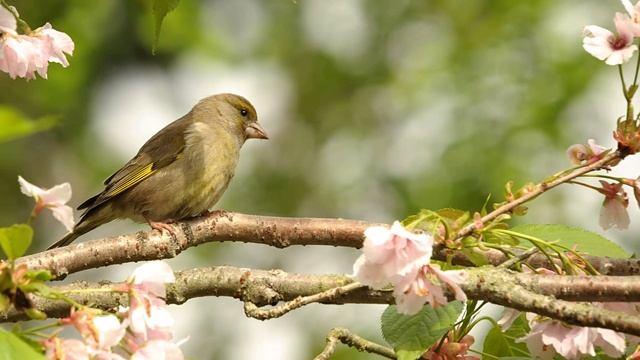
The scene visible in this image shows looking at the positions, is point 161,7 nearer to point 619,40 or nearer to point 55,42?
point 55,42

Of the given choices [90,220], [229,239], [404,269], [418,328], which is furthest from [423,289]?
[90,220]

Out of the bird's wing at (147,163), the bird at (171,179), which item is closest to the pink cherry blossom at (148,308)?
the bird at (171,179)

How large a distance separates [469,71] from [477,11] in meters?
1.69

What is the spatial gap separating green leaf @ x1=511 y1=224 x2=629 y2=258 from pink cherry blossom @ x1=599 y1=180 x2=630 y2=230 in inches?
2.7

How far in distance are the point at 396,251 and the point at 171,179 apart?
4.38 metres

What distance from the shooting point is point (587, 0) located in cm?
1578

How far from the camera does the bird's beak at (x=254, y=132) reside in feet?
26.3

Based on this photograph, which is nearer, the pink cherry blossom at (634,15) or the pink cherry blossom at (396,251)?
the pink cherry blossom at (396,251)

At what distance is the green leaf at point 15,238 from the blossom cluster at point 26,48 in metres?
1.07

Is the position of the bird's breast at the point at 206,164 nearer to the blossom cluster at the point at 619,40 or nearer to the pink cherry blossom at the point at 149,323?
the blossom cluster at the point at 619,40

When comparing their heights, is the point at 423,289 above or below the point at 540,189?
below

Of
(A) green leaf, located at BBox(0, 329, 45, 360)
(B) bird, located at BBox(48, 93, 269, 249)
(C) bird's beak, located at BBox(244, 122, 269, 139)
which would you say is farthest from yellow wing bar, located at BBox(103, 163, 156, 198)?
(A) green leaf, located at BBox(0, 329, 45, 360)

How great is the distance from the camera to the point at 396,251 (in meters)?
2.79

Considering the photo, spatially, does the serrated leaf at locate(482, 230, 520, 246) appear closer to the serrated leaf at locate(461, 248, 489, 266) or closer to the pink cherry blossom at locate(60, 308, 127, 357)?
the serrated leaf at locate(461, 248, 489, 266)
